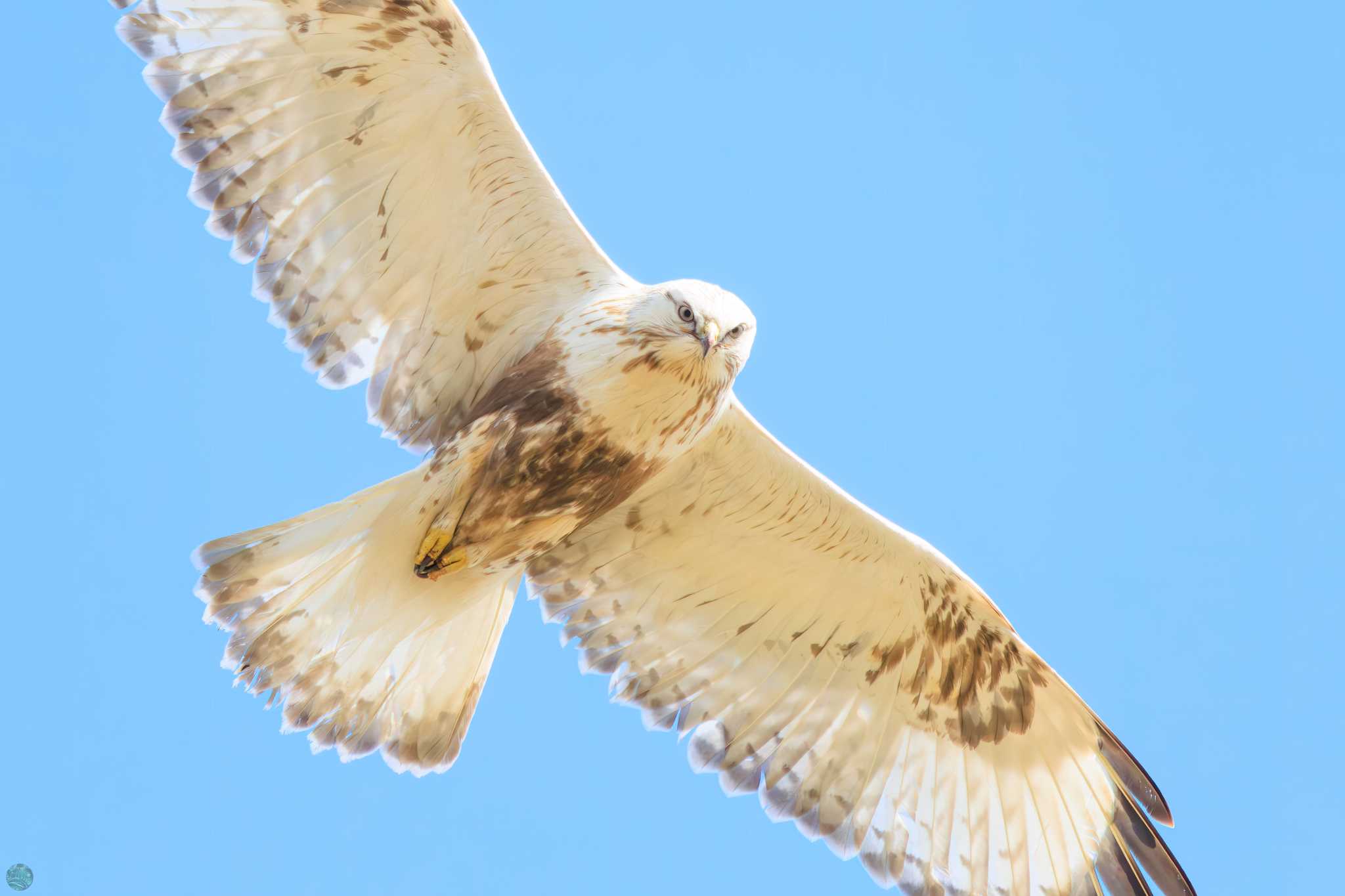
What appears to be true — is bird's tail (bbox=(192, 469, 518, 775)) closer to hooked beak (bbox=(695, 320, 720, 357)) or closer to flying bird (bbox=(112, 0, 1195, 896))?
flying bird (bbox=(112, 0, 1195, 896))

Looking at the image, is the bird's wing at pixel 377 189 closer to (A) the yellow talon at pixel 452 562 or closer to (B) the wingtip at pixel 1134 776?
(A) the yellow talon at pixel 452 562

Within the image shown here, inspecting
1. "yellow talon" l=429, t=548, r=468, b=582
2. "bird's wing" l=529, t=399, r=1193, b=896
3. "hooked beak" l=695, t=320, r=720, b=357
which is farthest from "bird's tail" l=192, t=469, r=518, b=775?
"hooked beak" l=695, t=320, r=720, b=357

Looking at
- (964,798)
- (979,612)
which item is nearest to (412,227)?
(979,612)

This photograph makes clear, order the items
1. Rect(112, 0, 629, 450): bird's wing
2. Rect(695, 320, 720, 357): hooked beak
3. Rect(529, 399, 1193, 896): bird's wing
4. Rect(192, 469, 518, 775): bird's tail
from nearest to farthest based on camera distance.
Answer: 1. Rect(695, 320, 720, 357): hooked beak
2. Rect(112, 0, 629, 450): bird's wing
3. Rect(192, 469, 518, 775): bird's tail
4. Rect(529, 399, 1193, 896): bird's wing

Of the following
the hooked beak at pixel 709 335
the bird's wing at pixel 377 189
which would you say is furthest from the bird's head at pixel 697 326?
the bird's wing at pixel 377 189

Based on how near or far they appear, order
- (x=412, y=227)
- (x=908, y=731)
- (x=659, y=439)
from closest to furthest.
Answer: (x=659, y=439)
(x=412, y=227)
(x=908, y=731)

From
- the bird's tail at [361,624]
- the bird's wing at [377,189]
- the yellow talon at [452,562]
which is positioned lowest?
the bird's tail at [361,624]

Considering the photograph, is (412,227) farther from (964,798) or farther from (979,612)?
(964,798)
